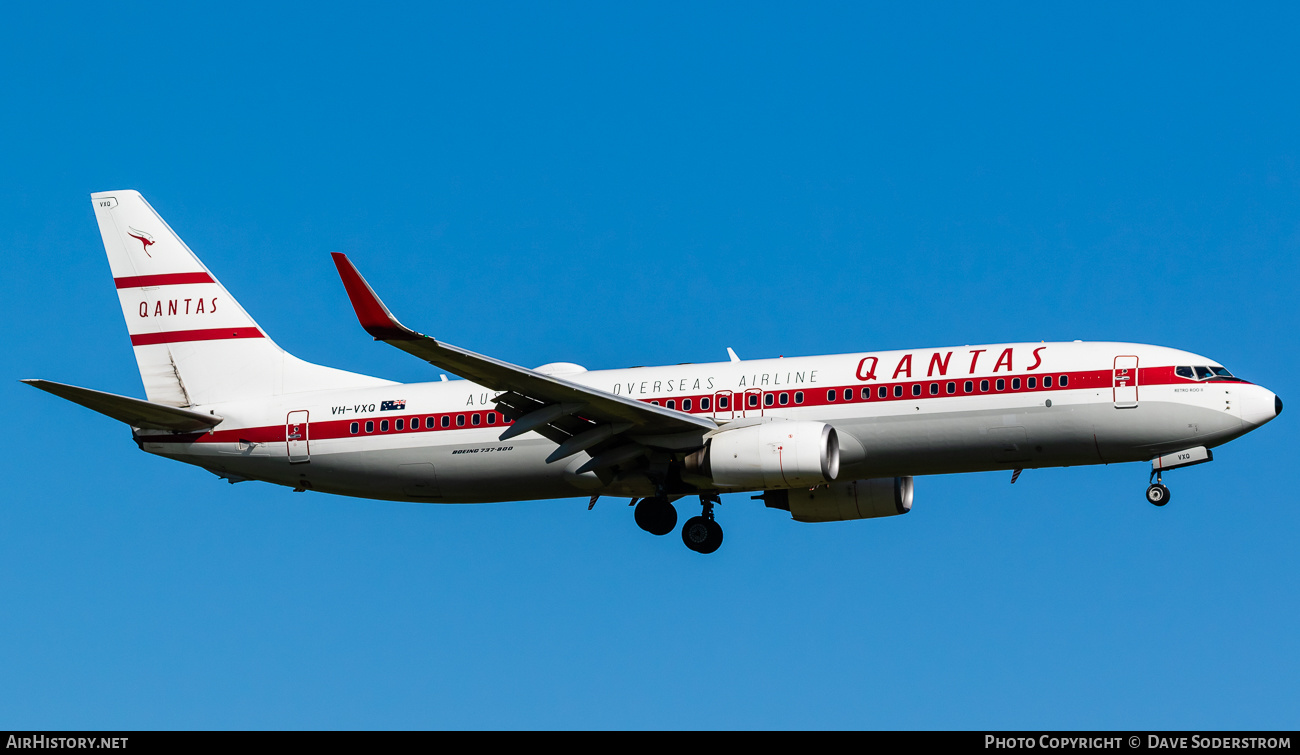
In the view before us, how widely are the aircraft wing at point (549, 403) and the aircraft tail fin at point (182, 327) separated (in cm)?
736

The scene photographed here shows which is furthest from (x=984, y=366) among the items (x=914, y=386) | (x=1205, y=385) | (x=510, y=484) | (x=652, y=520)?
(x=510, y=484)

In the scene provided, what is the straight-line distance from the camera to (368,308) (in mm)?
29953

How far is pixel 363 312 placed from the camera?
1184 inches

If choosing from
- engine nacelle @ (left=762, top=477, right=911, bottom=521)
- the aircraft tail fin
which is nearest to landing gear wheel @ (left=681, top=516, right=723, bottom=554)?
engine nacelle @ (left=762, top=477, right=911, bottom=521)

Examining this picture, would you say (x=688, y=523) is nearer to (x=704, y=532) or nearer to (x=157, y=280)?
(x=704, y=532)

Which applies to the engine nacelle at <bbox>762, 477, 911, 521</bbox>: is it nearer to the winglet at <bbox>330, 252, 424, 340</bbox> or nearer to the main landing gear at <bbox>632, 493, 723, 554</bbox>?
the main landing gear at <bbox>632, 493, 723, 554</bbox>

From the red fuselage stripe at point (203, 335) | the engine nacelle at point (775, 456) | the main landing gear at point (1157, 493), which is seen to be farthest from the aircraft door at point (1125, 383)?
the red fuselage stripe at point (203, 335)

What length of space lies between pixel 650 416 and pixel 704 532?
4114 mm

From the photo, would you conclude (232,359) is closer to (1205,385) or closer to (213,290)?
(213,290)

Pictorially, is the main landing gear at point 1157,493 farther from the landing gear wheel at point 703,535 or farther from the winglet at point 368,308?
the winglet at point 368,308

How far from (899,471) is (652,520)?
20.8 feet

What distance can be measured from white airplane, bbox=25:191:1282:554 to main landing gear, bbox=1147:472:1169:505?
0.10 feet

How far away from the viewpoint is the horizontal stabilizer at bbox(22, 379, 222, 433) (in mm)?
36531

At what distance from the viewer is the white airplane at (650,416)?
33.5 meters
